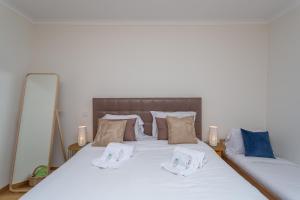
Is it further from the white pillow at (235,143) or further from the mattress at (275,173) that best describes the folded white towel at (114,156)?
the white pillow at (235,143)

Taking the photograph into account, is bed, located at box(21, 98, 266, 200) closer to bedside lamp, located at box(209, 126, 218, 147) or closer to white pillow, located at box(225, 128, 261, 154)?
bedside lamp, located at box(209, 126, 218, 147)

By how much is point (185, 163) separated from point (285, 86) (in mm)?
2076

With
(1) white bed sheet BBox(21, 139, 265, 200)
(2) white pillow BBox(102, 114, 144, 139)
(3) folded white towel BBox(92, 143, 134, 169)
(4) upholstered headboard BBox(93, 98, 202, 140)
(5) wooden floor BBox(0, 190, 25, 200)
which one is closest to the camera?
(1) white bed sheet BBox(21, 139, 265, 200)

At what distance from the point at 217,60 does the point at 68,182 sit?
2908 mm

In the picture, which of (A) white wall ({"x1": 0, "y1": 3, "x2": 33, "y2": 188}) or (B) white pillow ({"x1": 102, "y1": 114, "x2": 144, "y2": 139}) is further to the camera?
(B) white pillow ({"x1": 102, "y1": 114, "x2": 144, "y2": 139})

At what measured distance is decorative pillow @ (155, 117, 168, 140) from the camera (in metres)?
3.13

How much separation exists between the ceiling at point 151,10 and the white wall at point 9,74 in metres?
0.23

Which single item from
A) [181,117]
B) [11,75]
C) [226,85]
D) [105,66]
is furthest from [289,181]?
[11,75]

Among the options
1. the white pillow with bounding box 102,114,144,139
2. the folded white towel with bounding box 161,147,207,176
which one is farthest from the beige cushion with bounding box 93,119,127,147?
the folded white towel with bounding box 161,147,207,176

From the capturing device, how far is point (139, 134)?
3264 mm

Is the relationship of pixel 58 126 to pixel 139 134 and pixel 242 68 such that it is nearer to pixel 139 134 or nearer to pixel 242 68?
pixel 139 134

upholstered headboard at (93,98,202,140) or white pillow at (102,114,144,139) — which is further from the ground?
upholstered headboard at (93,98,202,140)

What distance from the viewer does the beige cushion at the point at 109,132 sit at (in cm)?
287

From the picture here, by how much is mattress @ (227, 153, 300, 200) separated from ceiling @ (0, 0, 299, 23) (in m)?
2.11
